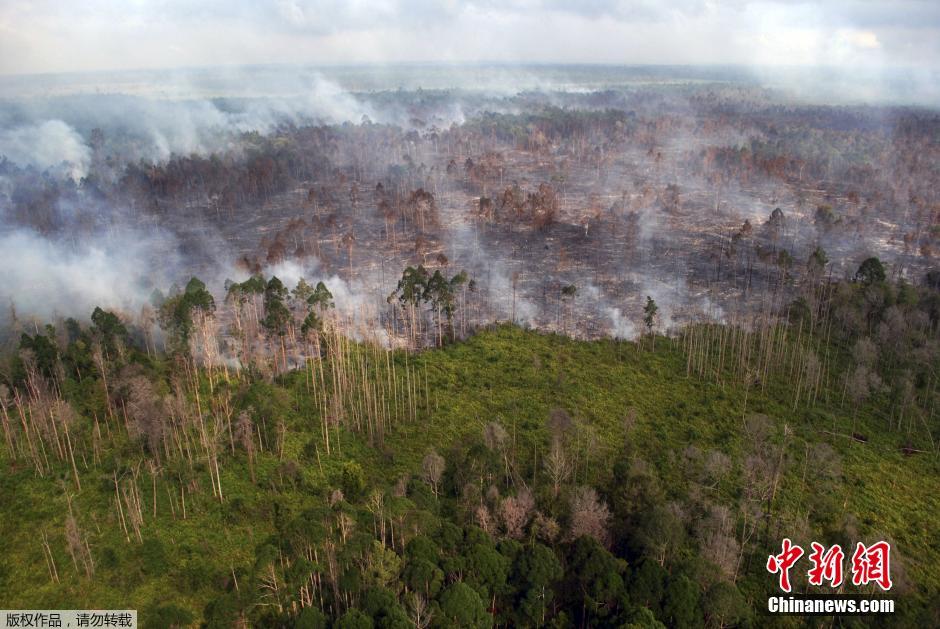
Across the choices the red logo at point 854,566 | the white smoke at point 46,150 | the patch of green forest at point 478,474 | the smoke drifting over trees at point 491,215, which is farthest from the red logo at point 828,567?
the white smoke at point 46,150

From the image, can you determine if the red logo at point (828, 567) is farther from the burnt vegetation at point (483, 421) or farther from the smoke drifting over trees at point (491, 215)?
the smoke drifting over trees at point (491, 215)

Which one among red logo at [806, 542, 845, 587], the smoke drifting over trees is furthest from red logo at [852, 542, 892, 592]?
the smoke drifting over trees

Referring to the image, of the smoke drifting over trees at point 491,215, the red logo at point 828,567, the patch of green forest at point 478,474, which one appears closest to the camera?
the patch of green forest at point 478,474

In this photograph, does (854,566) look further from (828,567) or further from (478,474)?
(478,474)

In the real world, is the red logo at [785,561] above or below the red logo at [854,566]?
below

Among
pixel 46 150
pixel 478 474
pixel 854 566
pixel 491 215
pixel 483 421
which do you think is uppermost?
pixel 46 150

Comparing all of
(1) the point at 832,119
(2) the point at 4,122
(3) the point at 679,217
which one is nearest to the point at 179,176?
Result: (2) the point at 4,122

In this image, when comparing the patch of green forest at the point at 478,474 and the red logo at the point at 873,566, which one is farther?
the red logo at the point at 873,566

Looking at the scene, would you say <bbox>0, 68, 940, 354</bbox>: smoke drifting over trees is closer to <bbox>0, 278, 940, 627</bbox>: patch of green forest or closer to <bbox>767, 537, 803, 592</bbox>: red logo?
<bbox>0, 278, 940, 627</bbox>: patch of green forest

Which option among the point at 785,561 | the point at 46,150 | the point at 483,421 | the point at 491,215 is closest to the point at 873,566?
the point at 785,561
